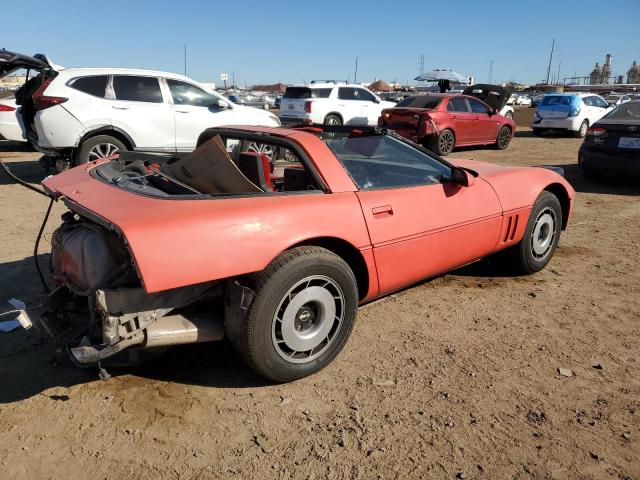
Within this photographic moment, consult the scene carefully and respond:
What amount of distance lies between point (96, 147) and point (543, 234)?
→ 643 cm

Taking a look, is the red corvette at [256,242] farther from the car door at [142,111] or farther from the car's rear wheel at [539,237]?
the car door at [142,111]

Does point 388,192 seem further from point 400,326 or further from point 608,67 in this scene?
point 608,67

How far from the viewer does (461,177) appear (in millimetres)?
3648

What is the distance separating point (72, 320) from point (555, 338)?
3.12 meters

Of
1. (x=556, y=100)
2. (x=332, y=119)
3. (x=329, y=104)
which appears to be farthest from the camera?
(x=556, y=100)

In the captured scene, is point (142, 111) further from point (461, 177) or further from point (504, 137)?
point (504, 137)

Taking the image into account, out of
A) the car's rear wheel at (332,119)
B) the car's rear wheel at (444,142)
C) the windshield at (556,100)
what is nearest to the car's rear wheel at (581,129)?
the windshield at (556,100)

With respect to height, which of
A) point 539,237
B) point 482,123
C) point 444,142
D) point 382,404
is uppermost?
point 482,123

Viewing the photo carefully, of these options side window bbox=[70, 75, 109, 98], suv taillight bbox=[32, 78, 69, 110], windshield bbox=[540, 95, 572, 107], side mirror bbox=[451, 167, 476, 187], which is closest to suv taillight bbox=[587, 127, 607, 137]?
side mirror bbox=[451, 167, 476, 187]

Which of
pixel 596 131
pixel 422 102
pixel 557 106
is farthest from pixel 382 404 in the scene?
pixel 557 106

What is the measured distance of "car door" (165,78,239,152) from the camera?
27.3ft

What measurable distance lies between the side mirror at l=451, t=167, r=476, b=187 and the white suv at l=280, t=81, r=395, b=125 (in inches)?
451

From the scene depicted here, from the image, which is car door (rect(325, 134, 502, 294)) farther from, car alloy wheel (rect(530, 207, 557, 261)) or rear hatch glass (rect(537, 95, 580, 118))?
rear hatch glass (rect(537, 95, 580, 118))

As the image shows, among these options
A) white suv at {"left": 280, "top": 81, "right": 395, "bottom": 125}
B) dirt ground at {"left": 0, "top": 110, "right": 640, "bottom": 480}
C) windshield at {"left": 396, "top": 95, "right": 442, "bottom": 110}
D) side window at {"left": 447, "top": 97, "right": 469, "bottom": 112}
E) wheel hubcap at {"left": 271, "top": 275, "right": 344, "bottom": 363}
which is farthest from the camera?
white suv at {"left": 280, "top": 81, "right": 395, "bottom": 125}
